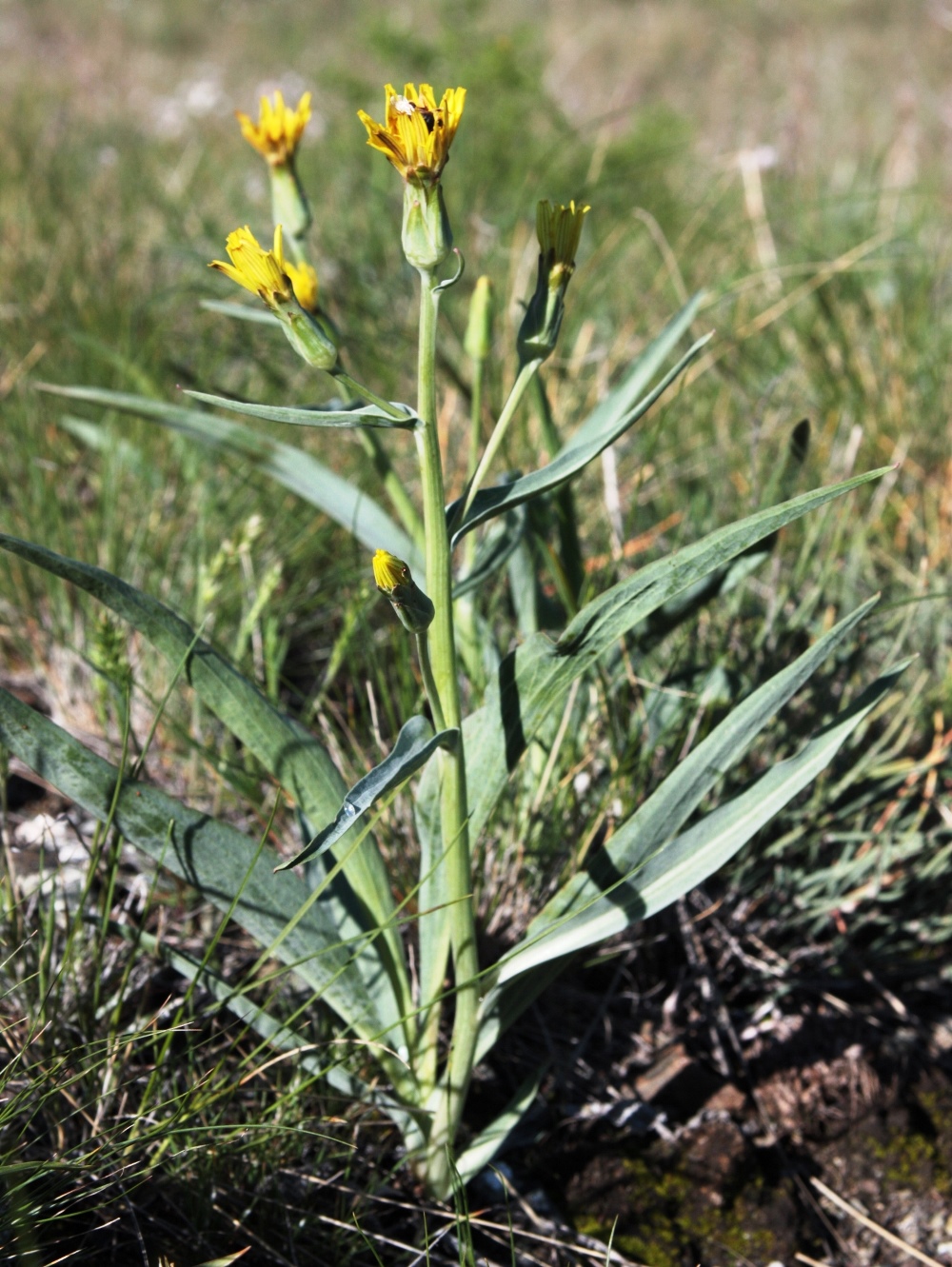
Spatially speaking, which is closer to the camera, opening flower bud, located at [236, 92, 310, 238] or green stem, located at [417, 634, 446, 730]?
green stem, located at [417, 634, 446, 730]

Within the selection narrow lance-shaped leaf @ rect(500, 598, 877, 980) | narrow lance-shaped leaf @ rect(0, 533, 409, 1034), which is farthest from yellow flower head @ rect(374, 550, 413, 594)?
narrow lance-shaped leaf @ rect(500, 598, 877, 980)

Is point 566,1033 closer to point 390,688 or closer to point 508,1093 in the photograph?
point 508,1093

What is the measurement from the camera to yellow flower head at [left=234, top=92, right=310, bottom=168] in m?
1.06

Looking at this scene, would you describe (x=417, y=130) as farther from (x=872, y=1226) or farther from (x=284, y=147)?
(x=872, y=1226)

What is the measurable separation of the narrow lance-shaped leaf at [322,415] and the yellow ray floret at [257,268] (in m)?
0.08

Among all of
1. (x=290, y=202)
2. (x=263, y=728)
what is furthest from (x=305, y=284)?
(x=263, y=728)

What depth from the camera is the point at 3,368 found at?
6.86ft

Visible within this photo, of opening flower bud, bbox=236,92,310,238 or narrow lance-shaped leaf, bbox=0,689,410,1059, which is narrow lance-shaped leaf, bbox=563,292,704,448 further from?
narrow lance-shaped leaf, bbox=0,689,410,1059

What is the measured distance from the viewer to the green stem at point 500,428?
0.79 metres

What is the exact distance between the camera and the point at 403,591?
715mm

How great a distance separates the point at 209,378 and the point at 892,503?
4.06 feet

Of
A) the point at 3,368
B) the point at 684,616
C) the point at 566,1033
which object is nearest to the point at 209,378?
the point at 3,368

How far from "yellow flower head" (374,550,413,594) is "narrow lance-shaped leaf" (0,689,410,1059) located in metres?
0.28

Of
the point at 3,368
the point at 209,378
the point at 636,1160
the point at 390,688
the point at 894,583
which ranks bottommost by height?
the point at 636,1160
